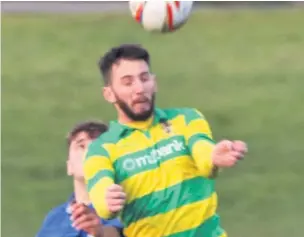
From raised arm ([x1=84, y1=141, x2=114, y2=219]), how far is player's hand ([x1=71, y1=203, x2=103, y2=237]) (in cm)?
4

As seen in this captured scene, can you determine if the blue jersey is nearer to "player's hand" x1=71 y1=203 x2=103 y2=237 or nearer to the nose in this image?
"player's hand" x1=71 y1=203 x2=103 y2=237

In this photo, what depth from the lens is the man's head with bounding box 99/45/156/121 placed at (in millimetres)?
7082

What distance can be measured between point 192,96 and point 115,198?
9.87 metres

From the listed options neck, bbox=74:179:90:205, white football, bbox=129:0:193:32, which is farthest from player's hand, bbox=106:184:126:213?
white football, bbox=129:0:193:32

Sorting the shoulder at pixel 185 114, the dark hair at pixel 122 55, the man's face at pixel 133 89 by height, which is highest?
the dark hair at pixel 122 55

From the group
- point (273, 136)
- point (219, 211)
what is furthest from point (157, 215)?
point (273, 136)

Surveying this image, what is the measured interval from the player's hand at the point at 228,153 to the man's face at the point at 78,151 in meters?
0.98

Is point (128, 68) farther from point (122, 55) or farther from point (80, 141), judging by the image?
point (80, 141)

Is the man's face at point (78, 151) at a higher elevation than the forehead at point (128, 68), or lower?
lower

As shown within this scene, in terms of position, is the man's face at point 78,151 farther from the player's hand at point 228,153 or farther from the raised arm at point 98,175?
the player's hand at point 228,153

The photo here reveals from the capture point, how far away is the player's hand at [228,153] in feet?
22.0

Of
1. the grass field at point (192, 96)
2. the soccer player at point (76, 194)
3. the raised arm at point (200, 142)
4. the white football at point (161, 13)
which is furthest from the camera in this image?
the grass field at point (192, 96)

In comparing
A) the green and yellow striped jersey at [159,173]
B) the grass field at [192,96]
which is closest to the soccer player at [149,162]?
the green and yellow striped jersey at [159,173]

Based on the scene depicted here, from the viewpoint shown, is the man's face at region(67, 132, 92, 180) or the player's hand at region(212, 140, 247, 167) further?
the man's face at region(67, 132, 92, 180)
